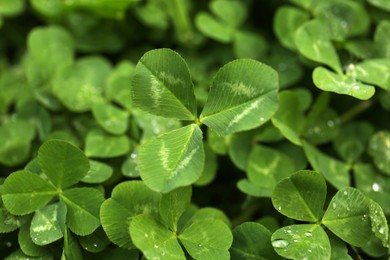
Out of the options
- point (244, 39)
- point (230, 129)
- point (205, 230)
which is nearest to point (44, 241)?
point (205, 230)

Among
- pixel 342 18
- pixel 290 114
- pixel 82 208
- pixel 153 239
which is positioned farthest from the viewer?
pixel 342 18

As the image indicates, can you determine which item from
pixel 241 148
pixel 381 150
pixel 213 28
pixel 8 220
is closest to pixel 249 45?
pixel 213 28

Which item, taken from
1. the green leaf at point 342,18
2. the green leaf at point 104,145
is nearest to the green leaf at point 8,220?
the green leaf at point 104,145

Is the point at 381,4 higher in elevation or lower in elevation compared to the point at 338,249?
higher

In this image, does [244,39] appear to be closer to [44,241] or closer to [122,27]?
[122,27]

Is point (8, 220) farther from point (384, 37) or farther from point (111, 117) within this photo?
point (384, 37)

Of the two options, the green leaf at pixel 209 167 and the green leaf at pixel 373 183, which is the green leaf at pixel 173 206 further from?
the green leaf at pixel 373 183
